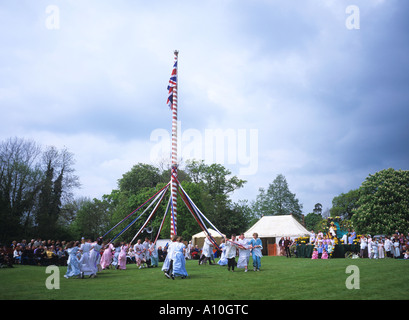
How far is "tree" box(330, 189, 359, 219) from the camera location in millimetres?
72750

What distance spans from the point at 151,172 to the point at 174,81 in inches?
1466

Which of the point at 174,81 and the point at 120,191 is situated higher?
the point at 174,81

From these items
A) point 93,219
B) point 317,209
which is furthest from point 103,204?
point 317,209

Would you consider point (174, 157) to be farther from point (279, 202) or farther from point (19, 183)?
point (279, 202)

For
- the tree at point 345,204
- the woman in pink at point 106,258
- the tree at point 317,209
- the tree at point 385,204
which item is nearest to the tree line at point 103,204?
the tree at point 385,204

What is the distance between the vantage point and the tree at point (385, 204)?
37844 mm

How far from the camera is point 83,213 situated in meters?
52.0

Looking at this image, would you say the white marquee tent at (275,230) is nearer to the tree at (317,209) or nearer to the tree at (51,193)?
the tree at (51,193)

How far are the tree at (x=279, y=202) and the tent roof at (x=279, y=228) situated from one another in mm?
32280

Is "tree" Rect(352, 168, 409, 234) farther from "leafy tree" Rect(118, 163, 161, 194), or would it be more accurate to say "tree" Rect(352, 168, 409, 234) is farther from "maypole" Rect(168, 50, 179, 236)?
"leafy tree" Rect(118, 163, 161, 194)
